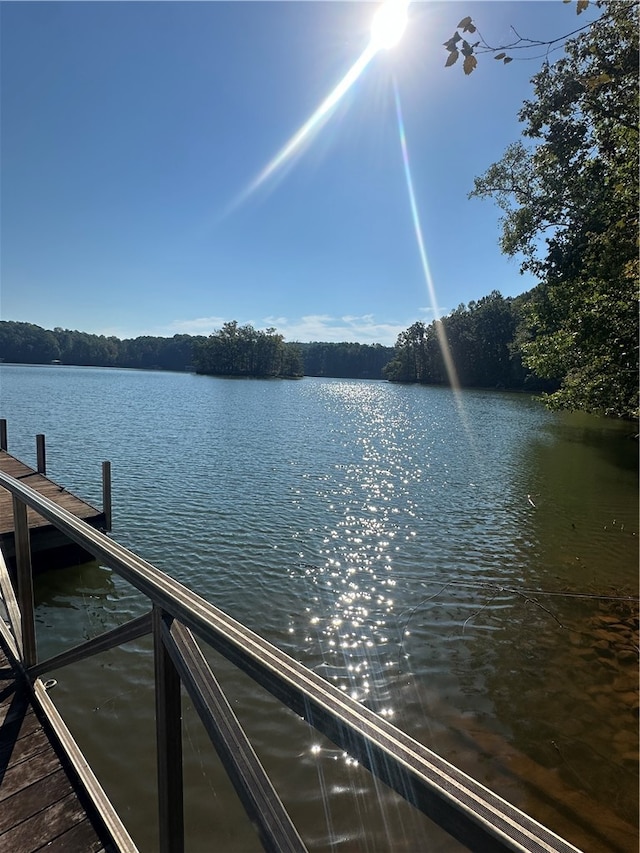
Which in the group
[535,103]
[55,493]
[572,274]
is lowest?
[55,493]

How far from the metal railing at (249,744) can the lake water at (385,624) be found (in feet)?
8.17

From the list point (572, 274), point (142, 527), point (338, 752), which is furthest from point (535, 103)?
point (338, 752)

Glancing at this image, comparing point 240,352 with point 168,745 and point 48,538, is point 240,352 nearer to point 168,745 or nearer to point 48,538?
point 48,538

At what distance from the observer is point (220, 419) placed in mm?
27891

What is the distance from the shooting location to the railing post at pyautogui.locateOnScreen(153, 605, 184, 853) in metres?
1.58

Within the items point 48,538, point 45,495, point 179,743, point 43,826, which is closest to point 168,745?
point 179,743

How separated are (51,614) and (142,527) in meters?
3.01

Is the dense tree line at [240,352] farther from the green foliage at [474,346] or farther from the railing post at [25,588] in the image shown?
the railing post at [25,588]

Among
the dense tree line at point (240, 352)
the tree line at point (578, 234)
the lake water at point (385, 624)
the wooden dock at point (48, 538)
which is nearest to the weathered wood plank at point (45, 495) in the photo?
the wooden dock at point (48, 538)

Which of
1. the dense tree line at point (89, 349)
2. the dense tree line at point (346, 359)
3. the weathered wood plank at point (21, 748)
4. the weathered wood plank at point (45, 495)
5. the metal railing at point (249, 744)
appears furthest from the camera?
the dense tree line at point (346, 359)

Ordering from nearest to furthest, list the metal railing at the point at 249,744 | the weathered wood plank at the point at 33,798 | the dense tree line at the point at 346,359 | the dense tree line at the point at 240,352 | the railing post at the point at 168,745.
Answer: the metal railing at the point at 249,744 → the railing post at the point at 168,745 → the weathered wood plank at the point at 33,798 → the dense tree line at the point at 240,352 → the dense tree line at the point at 346,359

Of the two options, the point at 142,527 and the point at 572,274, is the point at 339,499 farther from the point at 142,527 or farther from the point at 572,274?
the point at 572,274

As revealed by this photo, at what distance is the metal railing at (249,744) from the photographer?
2.59ft

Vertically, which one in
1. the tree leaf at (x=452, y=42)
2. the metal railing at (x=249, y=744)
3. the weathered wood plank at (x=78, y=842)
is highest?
the tree leaf at (x=452, y=42)
